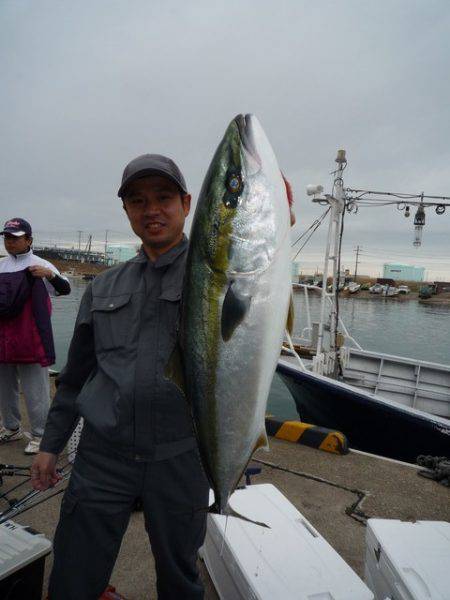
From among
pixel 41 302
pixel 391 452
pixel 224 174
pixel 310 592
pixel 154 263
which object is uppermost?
pixel 224 174

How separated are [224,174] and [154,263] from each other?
30.8 inches

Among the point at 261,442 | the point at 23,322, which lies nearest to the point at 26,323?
the point at 23,322

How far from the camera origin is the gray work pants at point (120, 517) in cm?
194

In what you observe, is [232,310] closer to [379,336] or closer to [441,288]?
[379,336]

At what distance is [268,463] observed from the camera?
4.93 metres

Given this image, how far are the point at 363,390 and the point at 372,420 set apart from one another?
0.78m

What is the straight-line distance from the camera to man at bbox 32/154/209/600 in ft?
6.29

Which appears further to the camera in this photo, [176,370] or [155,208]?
[155,208]

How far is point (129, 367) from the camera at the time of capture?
195cm

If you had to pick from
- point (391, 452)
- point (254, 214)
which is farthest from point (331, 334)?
point (254, 214)

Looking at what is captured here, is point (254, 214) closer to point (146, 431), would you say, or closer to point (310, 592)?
point (146, 431)

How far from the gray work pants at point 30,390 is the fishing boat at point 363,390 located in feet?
10.5

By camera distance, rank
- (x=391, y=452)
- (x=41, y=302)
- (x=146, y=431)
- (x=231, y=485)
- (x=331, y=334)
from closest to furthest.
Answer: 1. (x=231, y=485)
2. (x=146, y=431)
3. (x=41, y=302)
4. (x=391, y=452)
5. (x=331, y=334)

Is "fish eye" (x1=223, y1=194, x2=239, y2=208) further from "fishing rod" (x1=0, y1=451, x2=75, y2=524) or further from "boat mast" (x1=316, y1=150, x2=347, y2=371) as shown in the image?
"boat mast" (x1=316, y1=150, x2=347, y2=371)
